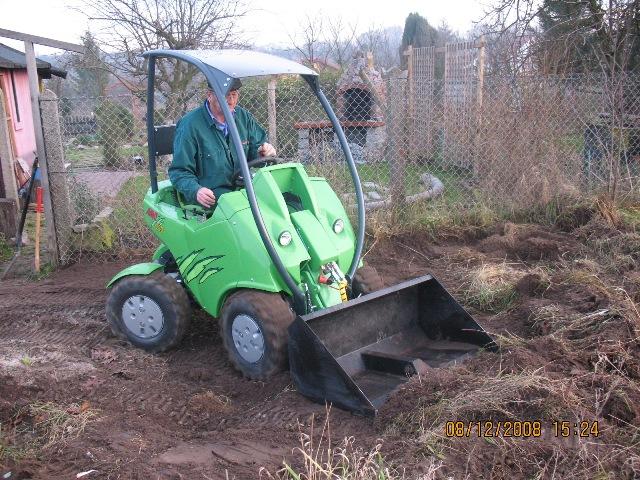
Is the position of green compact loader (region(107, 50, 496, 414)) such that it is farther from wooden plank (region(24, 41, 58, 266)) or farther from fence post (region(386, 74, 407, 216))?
fence post (region(386, 74, 407, 216))

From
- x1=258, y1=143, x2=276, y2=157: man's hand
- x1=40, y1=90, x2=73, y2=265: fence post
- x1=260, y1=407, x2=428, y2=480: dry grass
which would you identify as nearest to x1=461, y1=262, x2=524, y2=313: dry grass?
x1=258, y1=143, x2=276, y2=157: man's hand

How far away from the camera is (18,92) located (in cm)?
1526

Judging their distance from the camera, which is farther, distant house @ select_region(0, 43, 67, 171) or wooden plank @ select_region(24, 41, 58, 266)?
distant house @ select_region(0, 43, 67, 171)

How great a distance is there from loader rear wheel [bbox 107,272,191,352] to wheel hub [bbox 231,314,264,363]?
0.59 m

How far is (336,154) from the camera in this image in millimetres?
7523

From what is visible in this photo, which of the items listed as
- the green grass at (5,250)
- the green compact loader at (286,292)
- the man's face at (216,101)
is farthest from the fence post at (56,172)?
the man's face at (216,101)

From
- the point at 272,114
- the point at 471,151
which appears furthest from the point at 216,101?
the point at 471,151

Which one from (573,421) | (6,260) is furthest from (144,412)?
(6,260)

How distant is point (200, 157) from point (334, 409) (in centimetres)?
195

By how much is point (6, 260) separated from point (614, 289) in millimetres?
5952

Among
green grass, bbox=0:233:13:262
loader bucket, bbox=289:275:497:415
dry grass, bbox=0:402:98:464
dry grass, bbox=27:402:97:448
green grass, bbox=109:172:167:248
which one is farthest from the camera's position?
green grass, bbox=0:233:13:262

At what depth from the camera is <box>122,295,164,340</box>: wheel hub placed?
14.9 feet

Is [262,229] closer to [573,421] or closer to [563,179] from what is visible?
[573,421]

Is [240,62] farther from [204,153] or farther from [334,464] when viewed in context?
[334,464]
